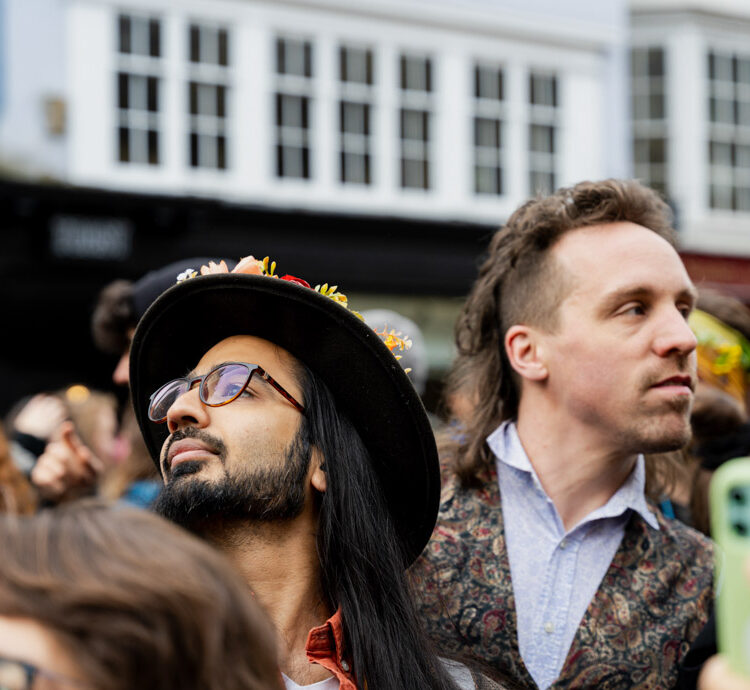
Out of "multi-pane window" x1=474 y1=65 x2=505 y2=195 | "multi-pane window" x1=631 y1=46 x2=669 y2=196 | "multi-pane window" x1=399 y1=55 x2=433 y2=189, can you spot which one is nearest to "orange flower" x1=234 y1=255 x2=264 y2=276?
"multi-pane window" x1=399 y1=55 x2=433 y2=189

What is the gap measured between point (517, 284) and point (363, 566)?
1142 mm

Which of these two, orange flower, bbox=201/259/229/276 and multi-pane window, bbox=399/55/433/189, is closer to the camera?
orange flower, bbox=201/259/229/276

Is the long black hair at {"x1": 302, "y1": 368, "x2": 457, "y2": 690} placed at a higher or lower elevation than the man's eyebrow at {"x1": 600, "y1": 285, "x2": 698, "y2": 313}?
lower

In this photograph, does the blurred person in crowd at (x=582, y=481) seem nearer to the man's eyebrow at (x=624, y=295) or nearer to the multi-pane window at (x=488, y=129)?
the man's eyebrow at (x=624, y=295)

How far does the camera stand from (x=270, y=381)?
8.21ft

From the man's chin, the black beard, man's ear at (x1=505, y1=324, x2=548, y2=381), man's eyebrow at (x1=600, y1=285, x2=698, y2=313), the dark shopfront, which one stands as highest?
the dark shopfront

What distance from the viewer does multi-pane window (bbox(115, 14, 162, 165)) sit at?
37.3 feet

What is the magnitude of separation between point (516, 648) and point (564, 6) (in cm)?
1183

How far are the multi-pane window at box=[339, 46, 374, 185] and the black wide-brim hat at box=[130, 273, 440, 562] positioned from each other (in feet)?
32.4

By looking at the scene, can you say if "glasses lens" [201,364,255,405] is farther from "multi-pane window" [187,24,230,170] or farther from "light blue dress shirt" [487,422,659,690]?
"multi-pane window" [187,24,230,170]

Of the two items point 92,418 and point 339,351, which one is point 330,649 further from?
point 92,418

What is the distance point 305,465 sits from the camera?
2469 mm

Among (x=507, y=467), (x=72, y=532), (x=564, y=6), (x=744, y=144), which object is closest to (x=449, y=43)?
(x=564, y=6)

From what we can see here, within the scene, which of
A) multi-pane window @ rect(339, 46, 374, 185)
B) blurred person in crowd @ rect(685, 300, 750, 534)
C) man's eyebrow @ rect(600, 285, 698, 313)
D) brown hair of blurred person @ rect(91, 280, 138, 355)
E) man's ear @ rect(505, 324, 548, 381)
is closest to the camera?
man's eyebrow @ rect(600, 285, 698, 313)
